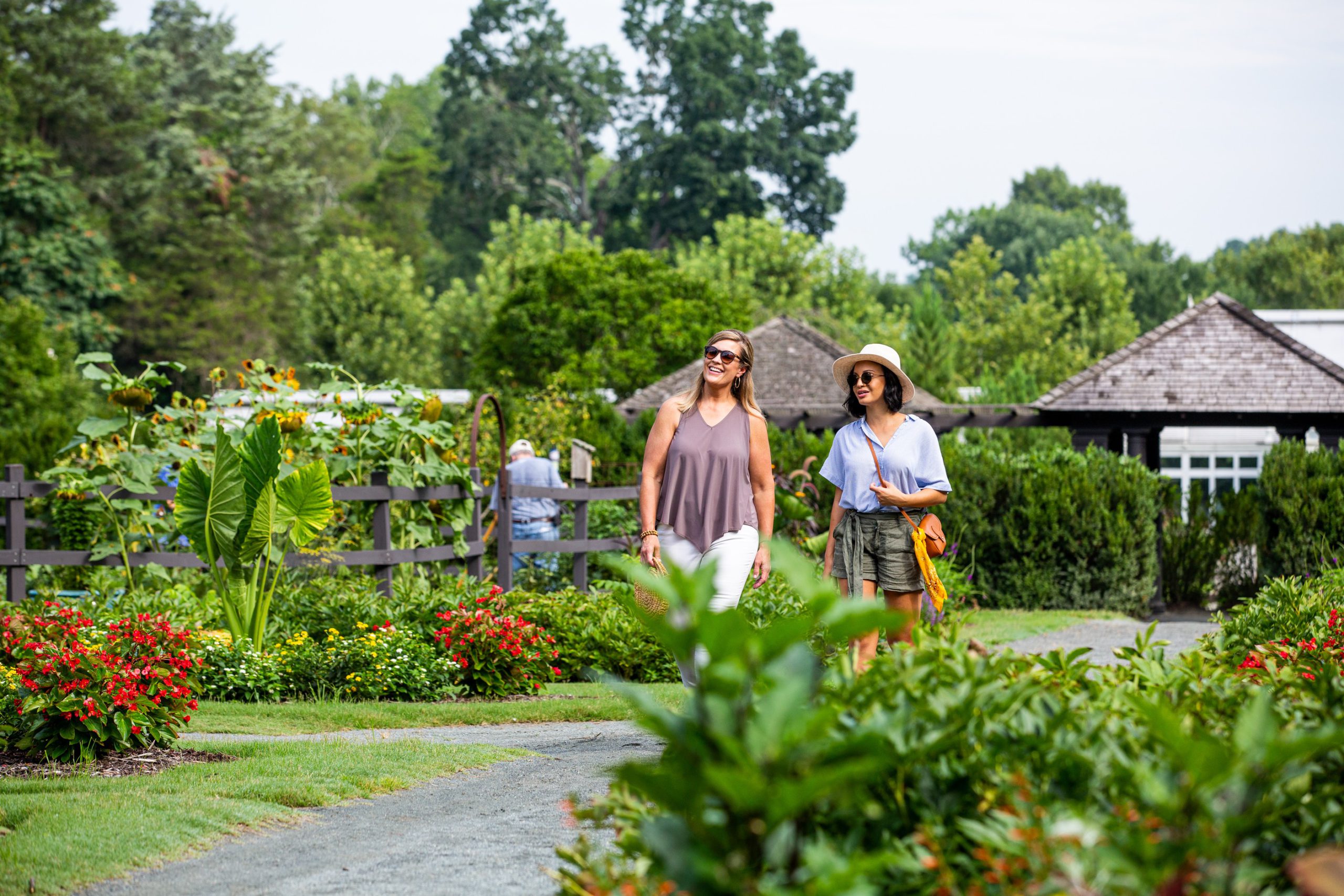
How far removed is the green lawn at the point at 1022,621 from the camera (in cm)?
1291

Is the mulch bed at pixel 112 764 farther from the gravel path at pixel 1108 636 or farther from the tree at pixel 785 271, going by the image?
the tree at pixel 785 271

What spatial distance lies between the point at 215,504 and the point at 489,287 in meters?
35.6

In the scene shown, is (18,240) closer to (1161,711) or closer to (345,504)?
(345,504)

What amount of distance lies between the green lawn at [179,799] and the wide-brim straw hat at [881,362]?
8.26 ft

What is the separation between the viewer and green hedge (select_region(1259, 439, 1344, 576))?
645 inches

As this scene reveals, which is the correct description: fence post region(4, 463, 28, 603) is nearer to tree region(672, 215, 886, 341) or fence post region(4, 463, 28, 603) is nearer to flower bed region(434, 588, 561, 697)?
flower bed region(434, 588, 561, 697)

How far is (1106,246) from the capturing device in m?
72.9

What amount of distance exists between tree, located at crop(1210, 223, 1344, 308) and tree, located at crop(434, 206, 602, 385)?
31264mm

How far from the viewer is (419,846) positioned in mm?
4656

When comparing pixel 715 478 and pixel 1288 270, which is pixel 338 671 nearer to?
pixel 715 478

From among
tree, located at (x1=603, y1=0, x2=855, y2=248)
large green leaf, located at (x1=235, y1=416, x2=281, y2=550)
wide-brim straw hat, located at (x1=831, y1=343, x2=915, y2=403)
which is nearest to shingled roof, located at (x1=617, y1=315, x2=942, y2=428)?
large green leaf, located at (x1=235, y1=416, x2=281, y2=550)

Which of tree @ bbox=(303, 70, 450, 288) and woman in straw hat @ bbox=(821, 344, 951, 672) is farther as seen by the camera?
tree @ bbox=(303, 70, 450, 288)

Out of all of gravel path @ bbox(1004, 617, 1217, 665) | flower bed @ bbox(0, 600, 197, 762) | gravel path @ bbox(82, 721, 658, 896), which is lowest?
gravel path @ bbox(1004, 617, 1217, 665)

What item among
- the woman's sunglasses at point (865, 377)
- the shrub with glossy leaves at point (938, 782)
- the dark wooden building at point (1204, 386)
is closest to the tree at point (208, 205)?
the dark wooden building at point (1204, 386)
